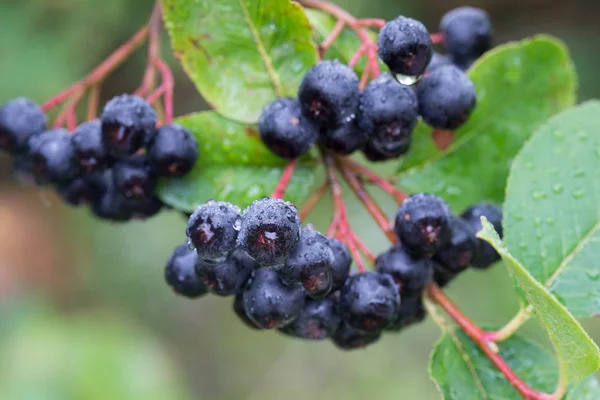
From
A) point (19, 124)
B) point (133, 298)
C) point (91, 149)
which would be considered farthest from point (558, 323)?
point (133, 298)

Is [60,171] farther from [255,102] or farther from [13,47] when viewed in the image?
[13,47]

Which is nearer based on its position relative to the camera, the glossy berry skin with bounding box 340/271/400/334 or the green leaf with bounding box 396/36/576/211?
the glossy berry skin with bounding box 340/271/400/334

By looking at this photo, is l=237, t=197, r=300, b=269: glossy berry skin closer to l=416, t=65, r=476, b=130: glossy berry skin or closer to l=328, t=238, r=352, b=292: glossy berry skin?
l=328, t=238, r=352, b=292: glossy berry skin

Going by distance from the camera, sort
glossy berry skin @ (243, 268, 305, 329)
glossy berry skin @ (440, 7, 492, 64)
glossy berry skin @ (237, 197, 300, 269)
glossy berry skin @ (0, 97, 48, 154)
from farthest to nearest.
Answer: glossy berry skin @ (440, 7, 492, 64) → glossy berry skin @ (0, 97, 48, 154) → glossy berry skin @ (243, 268, 305, 329) → glossy berry skin @ (237, 197, 300, 269)

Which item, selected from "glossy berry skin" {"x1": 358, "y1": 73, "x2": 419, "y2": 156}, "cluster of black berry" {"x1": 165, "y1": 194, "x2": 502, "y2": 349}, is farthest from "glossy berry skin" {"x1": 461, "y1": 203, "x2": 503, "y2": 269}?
"glossy berry skin" {"x1": 358, "y1": 73, "x2": 419, "y2": 156}

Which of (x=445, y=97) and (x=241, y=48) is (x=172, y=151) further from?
(x=445, y=97)
